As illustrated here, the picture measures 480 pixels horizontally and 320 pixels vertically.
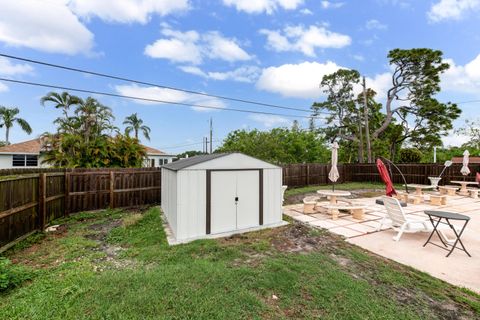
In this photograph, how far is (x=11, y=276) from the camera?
10.3 ft

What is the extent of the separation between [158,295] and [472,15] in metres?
16.0

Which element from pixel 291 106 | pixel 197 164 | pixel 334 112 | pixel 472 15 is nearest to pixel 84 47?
pixel 197 164

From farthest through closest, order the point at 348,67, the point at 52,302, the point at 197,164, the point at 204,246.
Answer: the point at 348,67 < the point at 197,164 < the point at 204,246 < the point at 52,302

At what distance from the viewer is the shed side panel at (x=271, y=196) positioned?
595cm

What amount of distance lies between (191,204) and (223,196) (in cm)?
79

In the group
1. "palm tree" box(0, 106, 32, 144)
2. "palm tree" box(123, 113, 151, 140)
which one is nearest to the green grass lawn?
"palm tree" box(123, 113, 151, 140)

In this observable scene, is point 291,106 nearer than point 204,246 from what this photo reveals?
No

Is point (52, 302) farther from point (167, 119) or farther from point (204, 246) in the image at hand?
point (167, 119)

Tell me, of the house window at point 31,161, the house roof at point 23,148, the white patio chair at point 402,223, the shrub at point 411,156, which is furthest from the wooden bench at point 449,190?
the house window at point 31,161

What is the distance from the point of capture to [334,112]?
22578 mm

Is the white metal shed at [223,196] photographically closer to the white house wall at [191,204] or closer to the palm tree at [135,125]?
the white house wall at [191,204]

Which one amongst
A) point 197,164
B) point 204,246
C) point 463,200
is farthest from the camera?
point 463,200

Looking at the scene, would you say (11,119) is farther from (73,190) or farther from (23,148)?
(73,190)

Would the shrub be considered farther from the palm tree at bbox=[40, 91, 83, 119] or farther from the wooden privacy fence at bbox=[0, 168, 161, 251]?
the palm tree at bbox=[40, 91, 83, 119]
